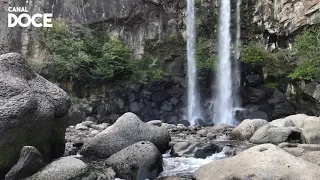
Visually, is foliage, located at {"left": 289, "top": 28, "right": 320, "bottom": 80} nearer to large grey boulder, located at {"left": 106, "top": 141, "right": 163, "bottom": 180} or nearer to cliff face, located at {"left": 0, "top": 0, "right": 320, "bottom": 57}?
cliff face, located at {"left": 0, "top": 0, "right": 320, "bottom": 57}

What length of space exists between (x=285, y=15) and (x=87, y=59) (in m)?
14.1

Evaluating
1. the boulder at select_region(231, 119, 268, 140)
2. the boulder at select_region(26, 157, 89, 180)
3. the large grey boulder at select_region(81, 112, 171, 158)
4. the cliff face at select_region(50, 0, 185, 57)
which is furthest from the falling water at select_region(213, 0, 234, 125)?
the boulder at select_region(26, 157, 89, 180)

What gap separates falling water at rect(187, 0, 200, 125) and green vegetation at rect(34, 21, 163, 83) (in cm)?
237

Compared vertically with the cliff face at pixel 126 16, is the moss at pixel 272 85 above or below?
below

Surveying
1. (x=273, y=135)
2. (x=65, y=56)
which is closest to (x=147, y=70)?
(x=65, y=56)

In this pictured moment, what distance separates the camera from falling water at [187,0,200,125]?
24.9 metres

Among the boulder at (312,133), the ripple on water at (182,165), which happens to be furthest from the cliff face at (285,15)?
the ripple on water at (182,165)

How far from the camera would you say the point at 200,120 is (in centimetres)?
2395

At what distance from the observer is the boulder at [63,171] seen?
6.27 metres

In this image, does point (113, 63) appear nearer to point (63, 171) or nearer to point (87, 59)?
point (87, 59)

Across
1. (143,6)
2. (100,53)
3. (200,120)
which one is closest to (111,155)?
(200,120)

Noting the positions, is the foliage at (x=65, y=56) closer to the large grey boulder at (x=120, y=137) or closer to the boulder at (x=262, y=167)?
the large grey boulder at (x=120, y=137)

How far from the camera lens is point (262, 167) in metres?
5.97

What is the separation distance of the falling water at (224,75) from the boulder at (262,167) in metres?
16.6
